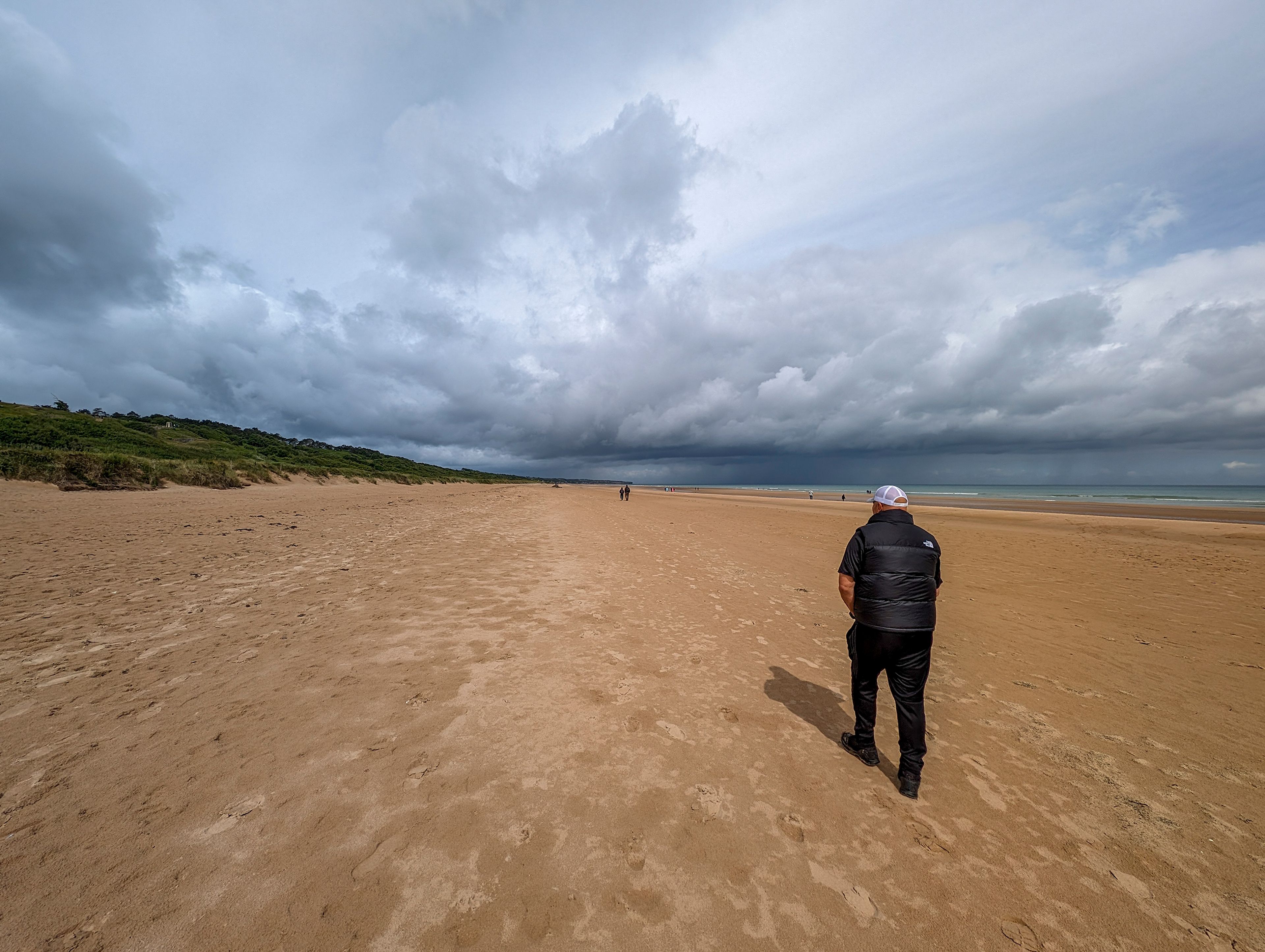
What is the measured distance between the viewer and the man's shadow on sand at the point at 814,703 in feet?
15.8

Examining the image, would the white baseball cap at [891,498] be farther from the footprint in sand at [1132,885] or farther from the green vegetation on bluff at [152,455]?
the green vegetation on bluff at [152,455]

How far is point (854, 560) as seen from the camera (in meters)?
4.04

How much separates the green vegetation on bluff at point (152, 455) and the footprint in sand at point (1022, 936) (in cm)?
3416

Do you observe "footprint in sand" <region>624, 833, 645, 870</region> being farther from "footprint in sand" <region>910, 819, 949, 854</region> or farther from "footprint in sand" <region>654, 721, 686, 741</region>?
"footprint in sand" <region>910, 819, 949, 854</region>

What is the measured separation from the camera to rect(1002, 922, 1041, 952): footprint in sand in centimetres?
259

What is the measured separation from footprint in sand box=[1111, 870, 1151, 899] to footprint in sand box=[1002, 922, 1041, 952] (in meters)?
0.95

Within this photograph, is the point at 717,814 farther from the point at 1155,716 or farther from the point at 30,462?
the point at 30,462

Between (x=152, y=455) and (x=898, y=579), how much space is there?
57.7 m

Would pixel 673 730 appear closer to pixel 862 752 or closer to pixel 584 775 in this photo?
pixel 584 775

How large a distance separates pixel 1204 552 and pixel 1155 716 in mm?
18314

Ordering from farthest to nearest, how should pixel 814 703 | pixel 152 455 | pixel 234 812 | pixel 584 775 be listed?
pixel 152 455 → pixel 814 703 → pixel 584 775 → pixel 234 812

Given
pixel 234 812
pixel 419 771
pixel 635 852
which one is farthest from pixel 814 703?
pixel 234 812

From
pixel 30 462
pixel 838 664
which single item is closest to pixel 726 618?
pixel 838 664

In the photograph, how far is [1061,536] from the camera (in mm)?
21250
